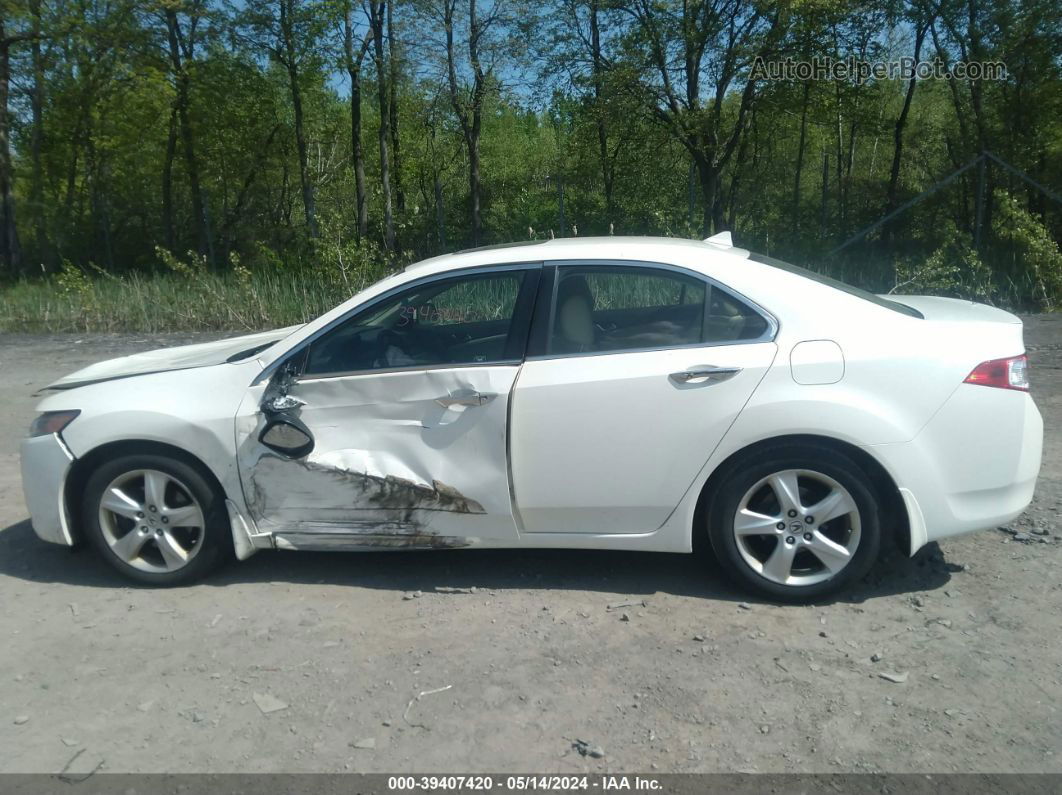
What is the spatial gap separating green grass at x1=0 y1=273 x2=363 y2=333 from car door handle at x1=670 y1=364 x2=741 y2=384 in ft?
33.2

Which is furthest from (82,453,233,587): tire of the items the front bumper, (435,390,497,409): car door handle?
(435,390,497,409): car door handle

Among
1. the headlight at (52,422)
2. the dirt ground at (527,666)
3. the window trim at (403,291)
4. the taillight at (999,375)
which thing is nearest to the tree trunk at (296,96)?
the headlight at (52,422)

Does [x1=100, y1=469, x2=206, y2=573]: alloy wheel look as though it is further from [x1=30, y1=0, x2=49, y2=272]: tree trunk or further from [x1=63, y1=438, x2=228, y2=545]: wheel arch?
[x1=30, y1=0, x2=49, y2=272]: tree trunk

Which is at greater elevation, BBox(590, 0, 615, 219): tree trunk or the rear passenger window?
BBox(590, 0, 615, 219): tree trunk

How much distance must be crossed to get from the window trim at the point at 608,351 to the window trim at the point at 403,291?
4cm

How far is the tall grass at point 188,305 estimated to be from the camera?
1390cm

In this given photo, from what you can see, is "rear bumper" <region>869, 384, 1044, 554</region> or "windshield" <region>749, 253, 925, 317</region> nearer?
"rear bumper" <region>869, 384, 1044, 554</region>

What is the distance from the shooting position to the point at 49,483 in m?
4.64

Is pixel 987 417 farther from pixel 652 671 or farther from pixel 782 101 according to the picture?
pixel 782 101

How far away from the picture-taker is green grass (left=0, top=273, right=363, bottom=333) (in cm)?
1390

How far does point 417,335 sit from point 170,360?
1.39 metres

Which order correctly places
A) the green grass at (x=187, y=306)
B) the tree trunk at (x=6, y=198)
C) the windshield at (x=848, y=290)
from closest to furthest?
the windshield at (x=848, y=290) → the green grass at (x=187, y=306) → the tree trunk at (x=6, y=198)

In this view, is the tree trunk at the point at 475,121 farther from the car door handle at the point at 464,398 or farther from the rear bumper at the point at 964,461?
the rear bumper at the point at 964,461

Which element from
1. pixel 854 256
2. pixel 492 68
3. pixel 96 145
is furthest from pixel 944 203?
pixel 96 145
